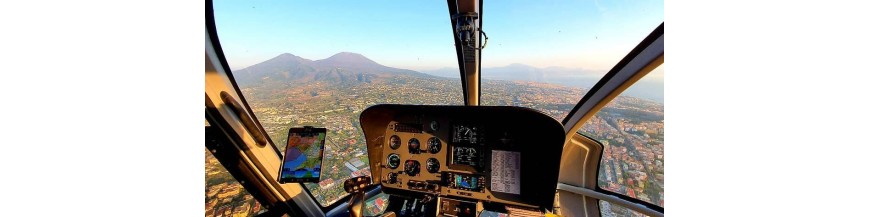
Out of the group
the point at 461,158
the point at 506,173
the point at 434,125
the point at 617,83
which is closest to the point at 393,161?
the point at 434,125

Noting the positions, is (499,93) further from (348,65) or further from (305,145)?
(305,145)

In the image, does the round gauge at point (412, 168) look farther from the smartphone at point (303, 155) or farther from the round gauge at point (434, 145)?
the smartphone at point (303, 155)

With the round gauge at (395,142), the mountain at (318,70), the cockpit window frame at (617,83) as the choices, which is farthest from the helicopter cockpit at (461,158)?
the cockpit window frame at (617,83)

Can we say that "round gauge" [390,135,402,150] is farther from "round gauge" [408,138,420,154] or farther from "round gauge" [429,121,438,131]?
"round gauge" [429,121,438,131]

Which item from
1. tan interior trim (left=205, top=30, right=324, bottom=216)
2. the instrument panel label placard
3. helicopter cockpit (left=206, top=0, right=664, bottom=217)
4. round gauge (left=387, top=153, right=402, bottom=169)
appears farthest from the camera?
round gauge (left=387, top=153, right=402, bottom=169)

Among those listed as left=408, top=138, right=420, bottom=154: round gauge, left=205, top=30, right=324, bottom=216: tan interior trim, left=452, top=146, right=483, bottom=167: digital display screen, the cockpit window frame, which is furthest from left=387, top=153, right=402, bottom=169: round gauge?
the cockpit window frame
